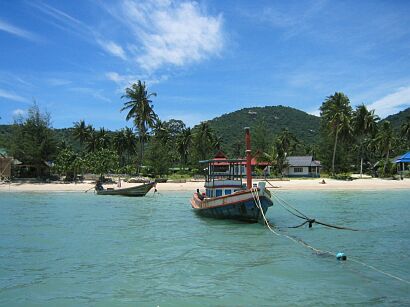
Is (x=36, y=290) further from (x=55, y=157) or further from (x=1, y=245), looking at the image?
(x=55, y=157)

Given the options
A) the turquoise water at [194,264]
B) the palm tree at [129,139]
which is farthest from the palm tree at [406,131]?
the turquoise water at [194,264]

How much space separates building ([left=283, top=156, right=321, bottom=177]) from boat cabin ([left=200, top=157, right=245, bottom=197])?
51101 millimetres

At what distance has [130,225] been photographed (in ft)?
75.6

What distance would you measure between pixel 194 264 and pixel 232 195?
343 inches

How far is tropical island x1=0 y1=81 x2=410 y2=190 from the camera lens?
194ft

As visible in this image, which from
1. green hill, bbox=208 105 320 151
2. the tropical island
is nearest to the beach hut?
the tropical island

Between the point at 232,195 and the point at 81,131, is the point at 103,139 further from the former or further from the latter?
the point at 232,195

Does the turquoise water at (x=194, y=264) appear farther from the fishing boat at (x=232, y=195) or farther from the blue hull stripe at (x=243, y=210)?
the fishing boat at (x=232, y=195)

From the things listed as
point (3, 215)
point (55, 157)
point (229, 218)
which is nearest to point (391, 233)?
point (229, 218)

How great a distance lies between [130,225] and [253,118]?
14423 cm

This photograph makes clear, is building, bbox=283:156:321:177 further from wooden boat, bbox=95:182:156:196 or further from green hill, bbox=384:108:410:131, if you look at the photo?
green hill, bbox=384:108:410:131

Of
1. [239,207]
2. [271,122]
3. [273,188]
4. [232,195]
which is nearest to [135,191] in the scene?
[273,188]

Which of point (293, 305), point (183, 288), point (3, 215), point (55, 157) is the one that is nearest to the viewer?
point (293, 305)

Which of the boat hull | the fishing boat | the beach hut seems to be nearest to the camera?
the fishing boat
